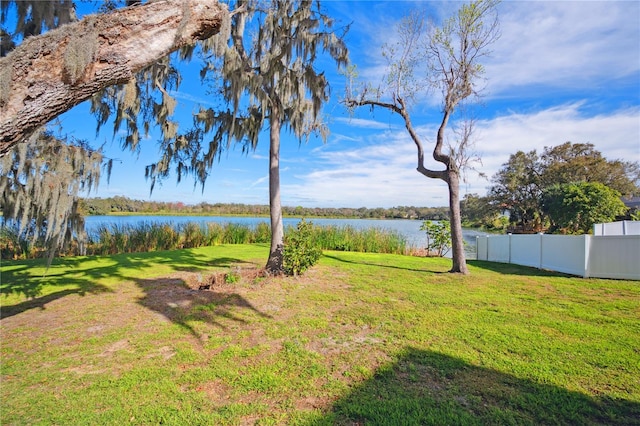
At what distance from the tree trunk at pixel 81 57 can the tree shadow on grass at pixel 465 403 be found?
97.6 inches

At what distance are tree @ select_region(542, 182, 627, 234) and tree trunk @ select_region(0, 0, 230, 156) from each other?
26525 mm

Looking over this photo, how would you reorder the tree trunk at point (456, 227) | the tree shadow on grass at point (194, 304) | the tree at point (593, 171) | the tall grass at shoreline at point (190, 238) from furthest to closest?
the tree at point (593, 171) < the tall grass at shoreline at point (190, 238) < the tree trunk at point (456, 227) < the tree shadow on grass at point (194, 304)

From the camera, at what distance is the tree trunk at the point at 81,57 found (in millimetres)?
1639

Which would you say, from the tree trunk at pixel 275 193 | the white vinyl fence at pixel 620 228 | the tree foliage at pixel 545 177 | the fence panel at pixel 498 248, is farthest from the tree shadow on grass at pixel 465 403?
the tree foliage at pixel 545 177

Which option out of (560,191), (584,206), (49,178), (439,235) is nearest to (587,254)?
(439,235)

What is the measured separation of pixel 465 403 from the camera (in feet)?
7.02

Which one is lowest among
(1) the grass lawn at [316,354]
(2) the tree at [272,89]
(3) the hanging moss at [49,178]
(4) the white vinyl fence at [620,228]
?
(1) the grass lawn at [316,354]

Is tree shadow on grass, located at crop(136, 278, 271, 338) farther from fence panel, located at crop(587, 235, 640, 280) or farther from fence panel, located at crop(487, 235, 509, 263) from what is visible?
fence panel, located at crop(487, 235, 509, 263)

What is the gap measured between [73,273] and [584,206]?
27.3 meters

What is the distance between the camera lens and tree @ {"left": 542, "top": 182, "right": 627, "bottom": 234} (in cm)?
2036

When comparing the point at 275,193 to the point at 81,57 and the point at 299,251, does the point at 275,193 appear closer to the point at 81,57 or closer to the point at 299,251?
the point at 299,251

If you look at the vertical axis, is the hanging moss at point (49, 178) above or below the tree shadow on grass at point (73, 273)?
above

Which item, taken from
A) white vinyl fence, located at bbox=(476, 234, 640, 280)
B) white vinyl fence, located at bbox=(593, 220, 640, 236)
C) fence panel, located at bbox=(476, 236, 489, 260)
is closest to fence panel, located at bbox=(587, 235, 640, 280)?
white vinyl fence, located at bbox=(476, 234, 640, 280)

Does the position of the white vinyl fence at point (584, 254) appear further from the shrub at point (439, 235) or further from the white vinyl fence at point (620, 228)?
the shrub at point (439, 235)
